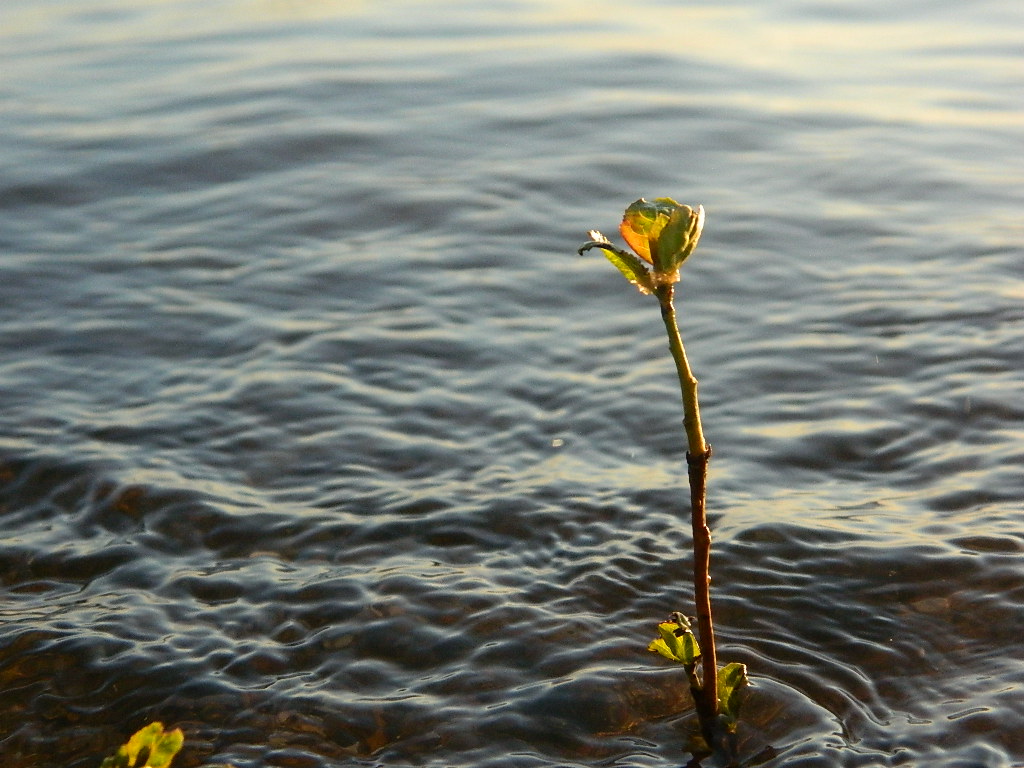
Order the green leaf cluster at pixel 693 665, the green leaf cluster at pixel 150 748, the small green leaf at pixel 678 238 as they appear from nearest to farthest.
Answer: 1. the green leaf cluster at pixel 150 748
2. the small green leaf at pixel 678 238
3. the green leaf cluster at pixel 693 665

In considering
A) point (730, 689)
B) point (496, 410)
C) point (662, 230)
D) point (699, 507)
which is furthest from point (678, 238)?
point (496, 410)

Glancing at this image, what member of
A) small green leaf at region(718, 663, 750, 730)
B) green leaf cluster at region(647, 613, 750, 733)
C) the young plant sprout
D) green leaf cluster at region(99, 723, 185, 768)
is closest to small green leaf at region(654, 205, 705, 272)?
the young plant sprout

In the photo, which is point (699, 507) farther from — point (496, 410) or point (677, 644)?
point (496, 410)

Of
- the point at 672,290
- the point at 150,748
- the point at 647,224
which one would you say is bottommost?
the point at 150,748

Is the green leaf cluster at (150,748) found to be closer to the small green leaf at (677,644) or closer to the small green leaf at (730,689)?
the small green leaf at (677,644)

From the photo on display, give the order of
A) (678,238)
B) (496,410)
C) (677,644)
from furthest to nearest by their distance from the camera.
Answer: (496,410) → (677,644) → (678,238)

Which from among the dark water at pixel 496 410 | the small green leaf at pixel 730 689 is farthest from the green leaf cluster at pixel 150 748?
the small green leaf at pixel 730 689
